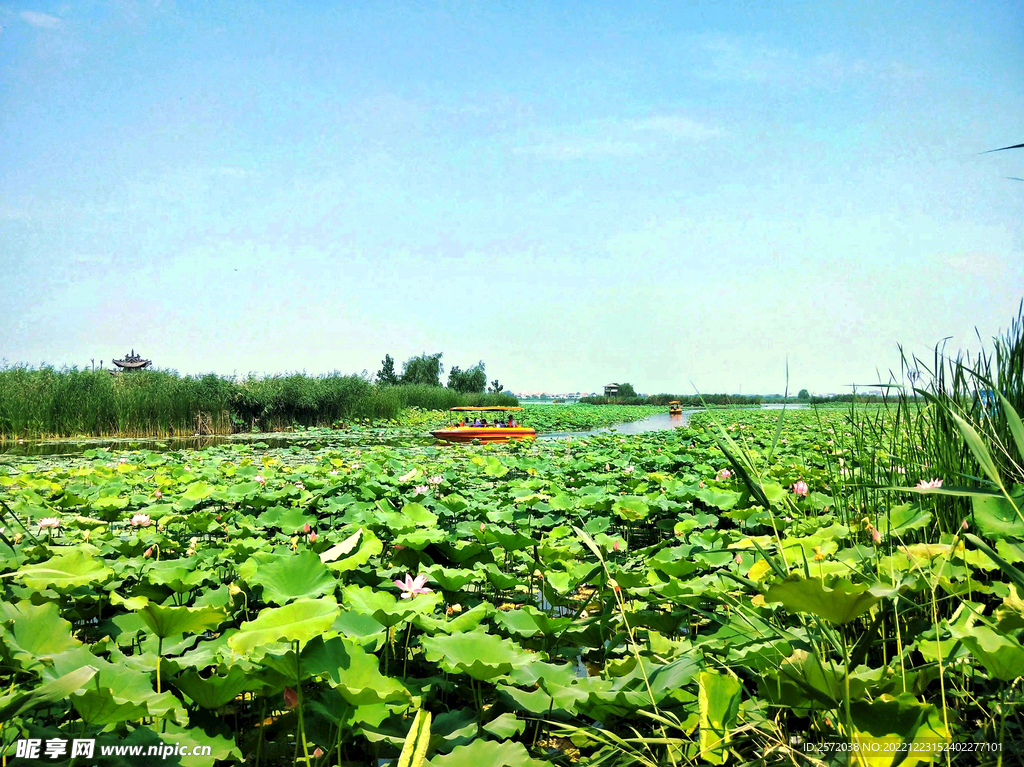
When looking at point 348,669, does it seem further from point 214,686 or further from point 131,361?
point 131,361

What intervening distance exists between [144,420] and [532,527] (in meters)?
12.5

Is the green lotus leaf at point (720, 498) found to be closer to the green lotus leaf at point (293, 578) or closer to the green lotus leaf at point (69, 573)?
the green lotus leaf at point (293, 578)

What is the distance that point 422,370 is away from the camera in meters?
40.5

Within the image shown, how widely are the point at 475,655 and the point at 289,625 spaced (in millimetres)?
401

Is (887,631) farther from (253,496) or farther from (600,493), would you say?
(253,496)

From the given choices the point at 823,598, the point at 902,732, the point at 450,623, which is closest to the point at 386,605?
the point at 450,623

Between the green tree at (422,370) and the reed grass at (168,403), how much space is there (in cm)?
2137

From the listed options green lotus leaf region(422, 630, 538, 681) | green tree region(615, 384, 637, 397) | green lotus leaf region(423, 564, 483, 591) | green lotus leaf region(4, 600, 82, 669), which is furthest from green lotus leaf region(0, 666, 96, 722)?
green tree region(615, 384, 637, 397)

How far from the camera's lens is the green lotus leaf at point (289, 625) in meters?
1.17

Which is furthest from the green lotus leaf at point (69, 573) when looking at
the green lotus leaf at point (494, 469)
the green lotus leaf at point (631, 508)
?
the green lotus leaf at point (494, 469)

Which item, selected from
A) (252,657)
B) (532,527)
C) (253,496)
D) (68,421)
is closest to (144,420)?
(68,421)

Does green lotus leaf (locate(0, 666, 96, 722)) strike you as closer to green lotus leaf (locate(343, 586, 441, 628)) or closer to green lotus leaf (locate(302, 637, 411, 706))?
green lotus leaf (locate(302, 637, 411, 706))

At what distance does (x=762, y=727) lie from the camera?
1352 millimetres

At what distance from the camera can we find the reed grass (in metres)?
12.3
